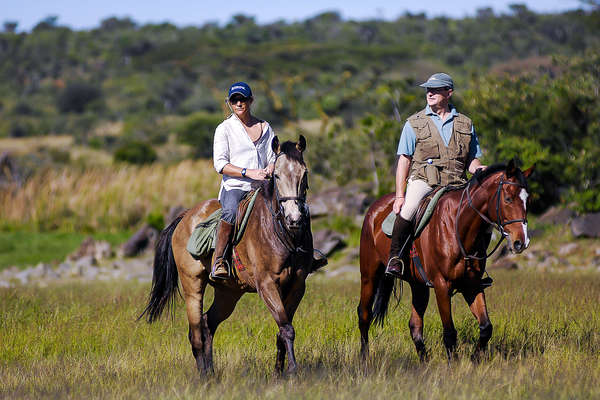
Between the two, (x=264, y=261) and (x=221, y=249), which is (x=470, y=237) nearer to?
(x=264, y=261)

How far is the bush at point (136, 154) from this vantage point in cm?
4438

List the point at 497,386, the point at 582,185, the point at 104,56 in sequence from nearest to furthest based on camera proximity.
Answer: the point at 497,386 < the point at 582,185 < the point at 104,56

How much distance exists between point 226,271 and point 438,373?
2.12m

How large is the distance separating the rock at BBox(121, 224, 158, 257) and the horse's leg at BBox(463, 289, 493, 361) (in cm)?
1447

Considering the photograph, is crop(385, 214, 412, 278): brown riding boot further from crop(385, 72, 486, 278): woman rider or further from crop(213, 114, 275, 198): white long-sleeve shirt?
crop(213, 114, 275, 198): white long-sleeve shirt

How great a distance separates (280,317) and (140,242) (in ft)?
48.9

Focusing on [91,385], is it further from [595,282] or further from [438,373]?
[595,282]

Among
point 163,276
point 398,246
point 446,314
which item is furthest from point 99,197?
point 446,314

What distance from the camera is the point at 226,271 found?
7520 millimetres

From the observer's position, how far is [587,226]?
1686 centimetres

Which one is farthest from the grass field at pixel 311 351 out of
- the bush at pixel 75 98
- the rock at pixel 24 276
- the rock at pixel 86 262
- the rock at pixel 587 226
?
the bush at pixel 75 98

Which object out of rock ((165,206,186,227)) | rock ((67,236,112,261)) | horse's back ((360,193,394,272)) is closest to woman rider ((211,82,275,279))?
horse's back ((360,193,394,272))

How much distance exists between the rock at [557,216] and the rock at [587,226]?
2.33 feet

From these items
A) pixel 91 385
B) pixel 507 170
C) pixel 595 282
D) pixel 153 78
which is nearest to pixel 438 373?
pixel 507 170
